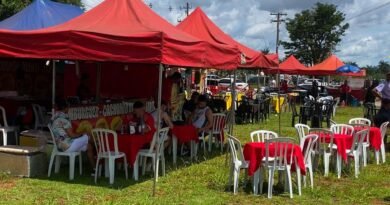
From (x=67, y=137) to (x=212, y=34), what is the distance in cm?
528

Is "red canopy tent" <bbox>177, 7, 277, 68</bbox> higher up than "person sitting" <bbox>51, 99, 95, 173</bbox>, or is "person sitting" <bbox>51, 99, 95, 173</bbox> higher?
"red canopy tent" <bbox>177, 7, 277, 68</bbox>

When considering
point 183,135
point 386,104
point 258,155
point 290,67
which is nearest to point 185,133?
point 183,135

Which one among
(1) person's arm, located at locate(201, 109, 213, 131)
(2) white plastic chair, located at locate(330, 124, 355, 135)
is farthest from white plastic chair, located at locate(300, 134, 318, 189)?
(1) person's arm, located at locate(201, 109, 213, 131)

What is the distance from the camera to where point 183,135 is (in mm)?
10555

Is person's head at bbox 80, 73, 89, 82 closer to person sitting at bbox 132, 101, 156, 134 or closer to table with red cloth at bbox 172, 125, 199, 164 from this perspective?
table with red cloth at bbox 172, 125, 199, 164

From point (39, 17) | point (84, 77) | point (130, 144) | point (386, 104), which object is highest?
point (39, 17)

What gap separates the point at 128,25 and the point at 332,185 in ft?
13.7

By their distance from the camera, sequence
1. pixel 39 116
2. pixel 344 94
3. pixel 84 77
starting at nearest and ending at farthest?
pixel 39 116 < pixel 84 77 < pixel 344 94

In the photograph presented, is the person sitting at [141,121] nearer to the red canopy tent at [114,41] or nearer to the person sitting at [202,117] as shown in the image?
the red canopy tent at [114,41]

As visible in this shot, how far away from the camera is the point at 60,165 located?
955cm

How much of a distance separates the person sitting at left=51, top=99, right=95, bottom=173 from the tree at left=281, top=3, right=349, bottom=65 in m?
60.2

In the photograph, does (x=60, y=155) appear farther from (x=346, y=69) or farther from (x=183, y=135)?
(x=346, y=69)

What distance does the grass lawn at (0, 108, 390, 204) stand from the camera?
739cm

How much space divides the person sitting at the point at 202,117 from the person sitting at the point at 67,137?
312cm
